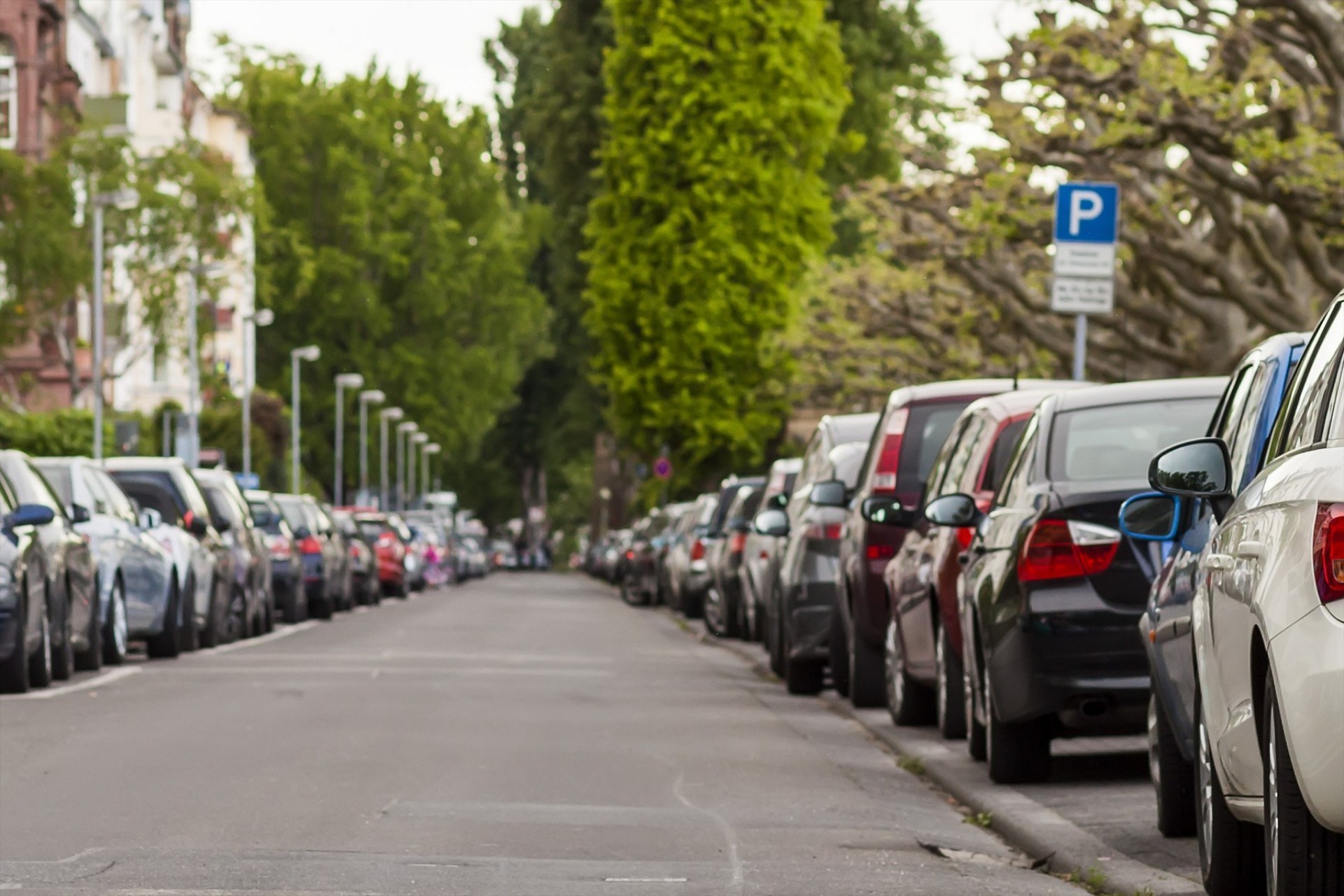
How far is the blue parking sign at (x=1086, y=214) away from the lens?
20.0 m

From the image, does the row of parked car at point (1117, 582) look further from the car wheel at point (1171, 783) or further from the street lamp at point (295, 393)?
the street lamp at point (295, 393)

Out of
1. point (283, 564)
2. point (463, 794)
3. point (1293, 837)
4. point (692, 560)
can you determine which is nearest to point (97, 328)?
point (283, 564)

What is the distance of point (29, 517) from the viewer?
17828 mm

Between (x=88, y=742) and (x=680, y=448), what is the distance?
45.2 m

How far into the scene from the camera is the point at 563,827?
10.5 metres

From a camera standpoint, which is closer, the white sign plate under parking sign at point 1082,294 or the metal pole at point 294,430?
the white sign plate under parking sign at point 1082,294

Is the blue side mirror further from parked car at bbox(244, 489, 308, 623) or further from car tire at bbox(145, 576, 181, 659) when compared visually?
parked car at bbox(244, 489, 308, 623)

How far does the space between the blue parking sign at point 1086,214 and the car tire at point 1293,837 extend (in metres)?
13.5

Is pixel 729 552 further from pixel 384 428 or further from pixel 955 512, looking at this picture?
pixel 384 428

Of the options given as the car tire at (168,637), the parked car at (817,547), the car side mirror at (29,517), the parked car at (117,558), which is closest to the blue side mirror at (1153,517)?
the parked car at (817,547)

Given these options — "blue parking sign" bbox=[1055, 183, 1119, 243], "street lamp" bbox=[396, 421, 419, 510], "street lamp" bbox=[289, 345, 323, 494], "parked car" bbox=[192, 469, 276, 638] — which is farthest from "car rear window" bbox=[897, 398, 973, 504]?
"street lamp" bbox=[396, 421, 419, 510]

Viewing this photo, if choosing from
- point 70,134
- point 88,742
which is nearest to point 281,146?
point 70,134

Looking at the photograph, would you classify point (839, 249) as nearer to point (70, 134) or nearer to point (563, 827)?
point (70, 134)

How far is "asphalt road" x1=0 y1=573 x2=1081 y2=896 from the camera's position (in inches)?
360
